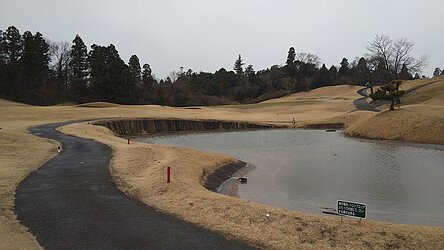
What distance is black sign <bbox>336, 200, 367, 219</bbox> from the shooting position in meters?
9.55

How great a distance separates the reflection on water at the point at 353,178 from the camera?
14742 mm

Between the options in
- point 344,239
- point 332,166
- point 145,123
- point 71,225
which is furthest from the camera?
point 145,123

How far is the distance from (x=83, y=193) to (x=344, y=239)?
914cm

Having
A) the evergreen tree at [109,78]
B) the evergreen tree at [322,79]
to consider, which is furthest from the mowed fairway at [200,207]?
the evergreen tree at [322,79]

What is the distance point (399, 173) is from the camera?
67.8ft

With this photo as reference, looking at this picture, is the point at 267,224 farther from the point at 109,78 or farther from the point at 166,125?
the point at 109,78

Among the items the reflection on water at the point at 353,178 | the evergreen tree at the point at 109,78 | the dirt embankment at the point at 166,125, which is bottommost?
the reflection on water at the point at 353,178

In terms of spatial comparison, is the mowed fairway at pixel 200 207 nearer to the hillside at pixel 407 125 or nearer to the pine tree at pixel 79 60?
the hillside at pixel 407 125

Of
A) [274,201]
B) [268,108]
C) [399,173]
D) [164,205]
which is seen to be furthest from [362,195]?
[268,108]

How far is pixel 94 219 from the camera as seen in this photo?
1037cm

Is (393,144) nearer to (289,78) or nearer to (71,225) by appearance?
(71,225)

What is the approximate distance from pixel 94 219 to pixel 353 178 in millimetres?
14283

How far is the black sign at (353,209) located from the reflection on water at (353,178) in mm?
4095

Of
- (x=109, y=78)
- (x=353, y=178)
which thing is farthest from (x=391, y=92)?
(x=109, y=78)
